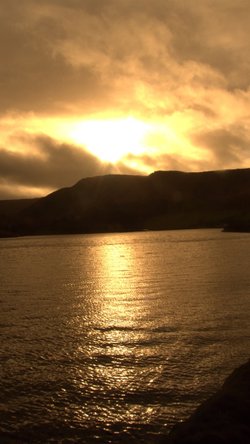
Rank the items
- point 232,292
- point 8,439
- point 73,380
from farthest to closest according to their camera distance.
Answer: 1. point 232,292
2. point 73,380
3. point 8,439

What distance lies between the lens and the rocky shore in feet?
24.8

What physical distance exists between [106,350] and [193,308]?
8.74 metres

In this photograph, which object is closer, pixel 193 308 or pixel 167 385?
pixel 167 385

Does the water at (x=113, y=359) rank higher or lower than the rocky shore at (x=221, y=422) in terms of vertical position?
lower

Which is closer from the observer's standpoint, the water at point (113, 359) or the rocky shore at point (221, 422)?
the rocky shore at point (221, 422)

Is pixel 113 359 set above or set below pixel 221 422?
below

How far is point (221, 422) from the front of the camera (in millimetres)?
8109

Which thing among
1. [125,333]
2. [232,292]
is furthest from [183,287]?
[125,333]

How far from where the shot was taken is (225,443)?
7.44 metres

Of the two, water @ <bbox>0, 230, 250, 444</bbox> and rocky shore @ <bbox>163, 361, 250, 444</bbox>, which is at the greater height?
rocky shore @ <bbox>163, 361, 250, 444</bbox>

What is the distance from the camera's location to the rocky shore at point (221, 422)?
7.57m

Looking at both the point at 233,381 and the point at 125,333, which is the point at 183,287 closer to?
the point at 125,333

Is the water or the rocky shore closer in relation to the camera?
the rocky shore

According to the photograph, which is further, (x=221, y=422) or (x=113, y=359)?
(x=113, y=359)
